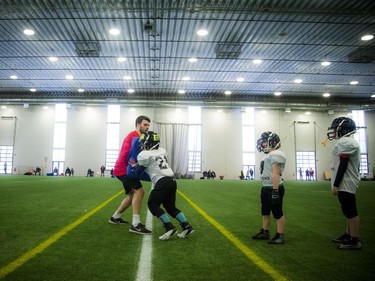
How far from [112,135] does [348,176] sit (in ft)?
135

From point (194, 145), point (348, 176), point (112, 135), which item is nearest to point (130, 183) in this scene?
point (348, 176)

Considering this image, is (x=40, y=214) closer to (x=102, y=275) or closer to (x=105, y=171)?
(x=102, y=275)

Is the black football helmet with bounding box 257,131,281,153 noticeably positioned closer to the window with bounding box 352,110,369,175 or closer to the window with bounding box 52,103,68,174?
the window with bounding box 52,103,68,174

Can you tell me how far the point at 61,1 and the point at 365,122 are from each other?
146ft

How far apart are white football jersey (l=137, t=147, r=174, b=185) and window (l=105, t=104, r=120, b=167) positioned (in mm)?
39064

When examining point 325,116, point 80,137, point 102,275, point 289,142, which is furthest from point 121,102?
point 102,275

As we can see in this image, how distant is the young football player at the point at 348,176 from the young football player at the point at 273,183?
2.92 feet

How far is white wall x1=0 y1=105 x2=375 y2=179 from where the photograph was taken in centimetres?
4338

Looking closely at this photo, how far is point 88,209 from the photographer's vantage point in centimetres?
954

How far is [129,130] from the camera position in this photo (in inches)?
1734

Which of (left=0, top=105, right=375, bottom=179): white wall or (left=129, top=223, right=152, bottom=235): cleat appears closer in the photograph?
(left=129, top=223, right=152, bottom=235): cleat

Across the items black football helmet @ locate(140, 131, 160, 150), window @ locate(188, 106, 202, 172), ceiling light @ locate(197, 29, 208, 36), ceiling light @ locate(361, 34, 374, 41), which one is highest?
ceiling light @ locate(361, 34, 374, 41)

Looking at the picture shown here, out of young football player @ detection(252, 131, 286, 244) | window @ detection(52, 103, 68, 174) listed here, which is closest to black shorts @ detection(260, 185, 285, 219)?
young football player @ detection(252, 131, 286, 244)

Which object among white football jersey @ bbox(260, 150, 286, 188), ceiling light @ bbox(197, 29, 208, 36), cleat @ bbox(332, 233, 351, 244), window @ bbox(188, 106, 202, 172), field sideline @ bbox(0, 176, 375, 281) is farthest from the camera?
window @ bbox(188, 106, 202, 172)
